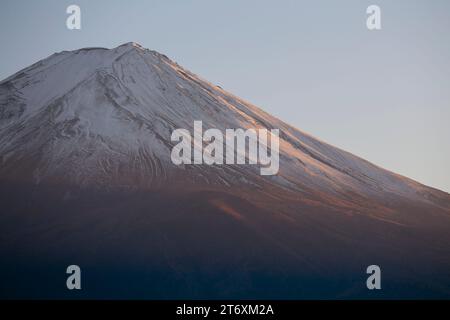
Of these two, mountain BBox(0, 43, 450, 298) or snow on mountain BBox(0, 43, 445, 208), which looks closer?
mountain BBox(0, 43, 450, 298)

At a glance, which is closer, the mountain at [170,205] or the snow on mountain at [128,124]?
the mountain at [170,205]
